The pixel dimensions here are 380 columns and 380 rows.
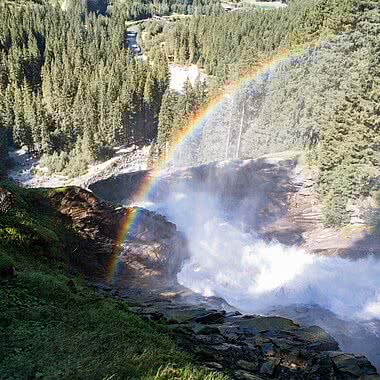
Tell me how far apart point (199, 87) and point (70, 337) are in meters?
68.7

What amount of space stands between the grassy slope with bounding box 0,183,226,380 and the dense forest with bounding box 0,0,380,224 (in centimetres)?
2516

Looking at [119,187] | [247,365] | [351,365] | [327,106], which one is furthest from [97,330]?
[119,187]

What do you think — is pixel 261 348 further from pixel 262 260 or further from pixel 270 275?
pixel 262 260

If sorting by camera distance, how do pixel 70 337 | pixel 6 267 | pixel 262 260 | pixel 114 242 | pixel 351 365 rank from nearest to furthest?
pixel 70 337
pixel 6 267
pixel 351 365
pixel 114 242
pixel 262 260

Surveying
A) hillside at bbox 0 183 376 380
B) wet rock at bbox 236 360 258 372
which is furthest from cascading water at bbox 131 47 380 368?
wet rock at bbox 236 360 258 372

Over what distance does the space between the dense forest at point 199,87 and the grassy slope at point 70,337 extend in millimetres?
25159

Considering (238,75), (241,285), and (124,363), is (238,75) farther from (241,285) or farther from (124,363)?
(124,363)

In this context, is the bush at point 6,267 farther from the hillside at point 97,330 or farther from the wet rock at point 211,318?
the wet rock at point 211,318

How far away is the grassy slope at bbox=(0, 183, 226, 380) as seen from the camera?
6605 millimetres

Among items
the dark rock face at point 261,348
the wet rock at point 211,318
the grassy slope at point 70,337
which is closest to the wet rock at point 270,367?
the dark rock face at point 261,348

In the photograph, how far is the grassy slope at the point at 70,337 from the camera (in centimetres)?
661

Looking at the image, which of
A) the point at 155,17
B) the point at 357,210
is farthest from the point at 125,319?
the point at 155,17

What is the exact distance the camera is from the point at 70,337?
26.1 feet

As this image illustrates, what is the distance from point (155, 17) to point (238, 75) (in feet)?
469
